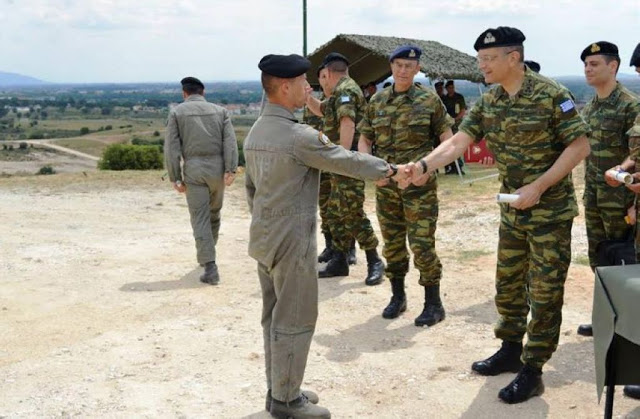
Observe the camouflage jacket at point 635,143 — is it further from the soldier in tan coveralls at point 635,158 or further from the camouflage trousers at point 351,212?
the camouflage trousers at point 351,212

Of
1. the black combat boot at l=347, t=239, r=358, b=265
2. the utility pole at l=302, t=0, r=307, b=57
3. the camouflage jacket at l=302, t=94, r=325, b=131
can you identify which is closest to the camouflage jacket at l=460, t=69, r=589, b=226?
the camouflage jacket at l=302, t=94, r=325, b=131

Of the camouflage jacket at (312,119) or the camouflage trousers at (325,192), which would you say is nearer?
the camouflage jacket at (312,119)

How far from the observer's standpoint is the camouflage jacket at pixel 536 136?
13.0 ft

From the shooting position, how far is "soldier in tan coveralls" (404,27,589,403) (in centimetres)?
395

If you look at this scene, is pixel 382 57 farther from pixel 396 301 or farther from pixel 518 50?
pixel 518 50

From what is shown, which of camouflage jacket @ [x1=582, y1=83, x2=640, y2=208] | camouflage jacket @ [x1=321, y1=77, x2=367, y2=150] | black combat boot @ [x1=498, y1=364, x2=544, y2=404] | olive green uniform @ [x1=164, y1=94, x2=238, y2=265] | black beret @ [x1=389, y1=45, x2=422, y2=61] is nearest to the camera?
black combat boot @ [x1=498, y1=364, x2=544, y2=404]

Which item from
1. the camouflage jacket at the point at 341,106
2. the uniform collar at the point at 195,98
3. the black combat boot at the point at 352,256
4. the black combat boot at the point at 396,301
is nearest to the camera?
the black combat boot at the point at 396,301

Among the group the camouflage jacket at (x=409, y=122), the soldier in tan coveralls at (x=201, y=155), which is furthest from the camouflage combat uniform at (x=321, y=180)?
the camouflage jacket at (x=409, y=122)

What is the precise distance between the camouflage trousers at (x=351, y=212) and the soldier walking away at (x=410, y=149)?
41.1 inches

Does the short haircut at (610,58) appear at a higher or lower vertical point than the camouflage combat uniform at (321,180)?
higher

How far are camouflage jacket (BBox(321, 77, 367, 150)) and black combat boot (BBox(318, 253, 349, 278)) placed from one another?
45.0 inches

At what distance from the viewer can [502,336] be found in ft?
14.9

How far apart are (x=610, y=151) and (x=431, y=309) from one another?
5.75ft

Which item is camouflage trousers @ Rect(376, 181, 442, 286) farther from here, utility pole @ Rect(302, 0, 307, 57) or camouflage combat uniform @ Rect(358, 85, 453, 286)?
utility pole @ Rect(302, 0, 307, 57)
